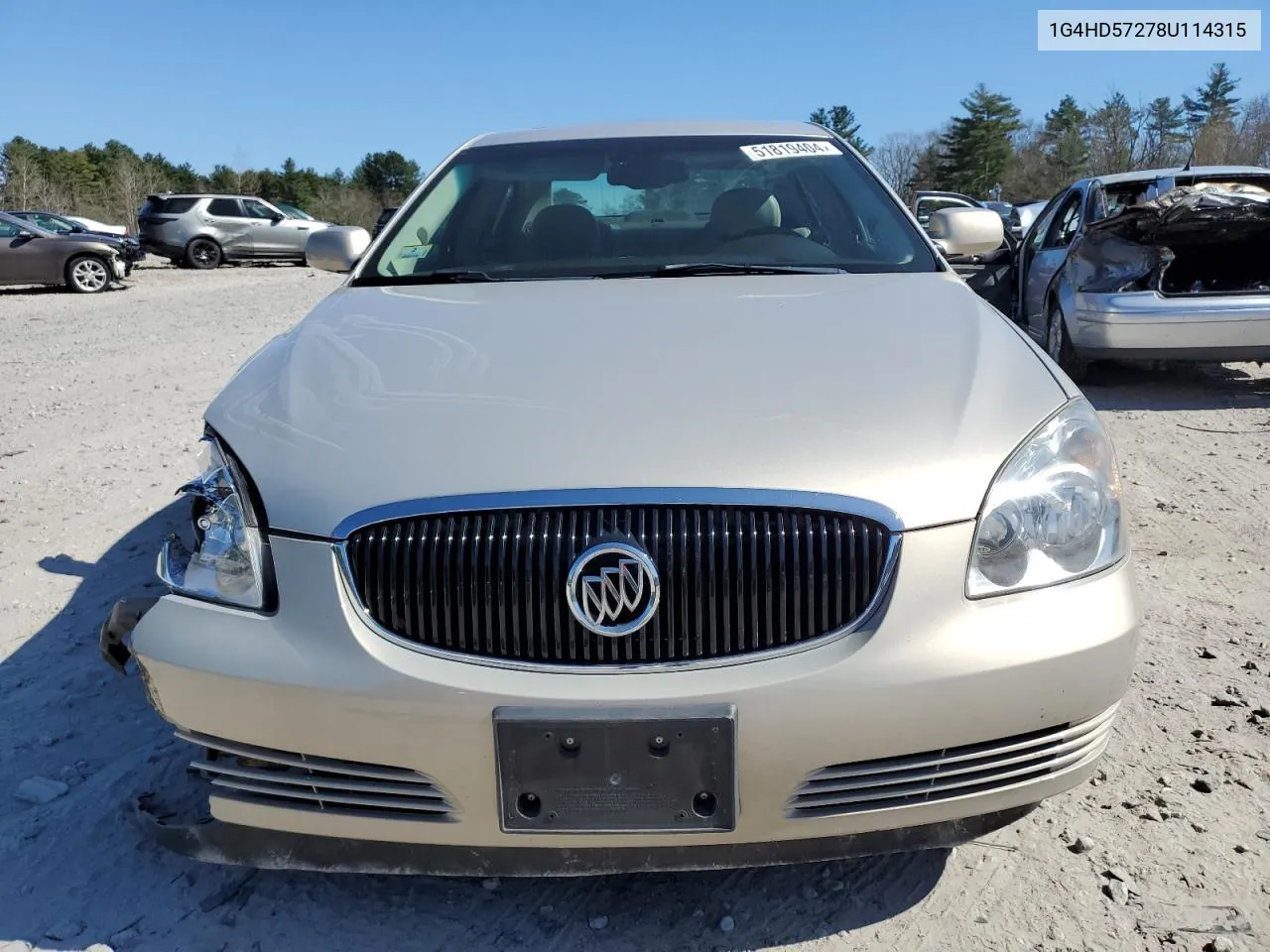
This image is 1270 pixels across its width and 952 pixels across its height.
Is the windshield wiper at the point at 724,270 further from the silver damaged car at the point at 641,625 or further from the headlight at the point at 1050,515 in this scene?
the headlight at the point at 1050,515

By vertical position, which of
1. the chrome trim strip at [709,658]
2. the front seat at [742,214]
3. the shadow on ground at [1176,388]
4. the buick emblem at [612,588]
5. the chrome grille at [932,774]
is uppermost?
the front seat at [742,214]

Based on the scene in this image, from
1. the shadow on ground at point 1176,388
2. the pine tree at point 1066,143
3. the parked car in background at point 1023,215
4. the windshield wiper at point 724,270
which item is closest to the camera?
the windshield wiper at point 724,270

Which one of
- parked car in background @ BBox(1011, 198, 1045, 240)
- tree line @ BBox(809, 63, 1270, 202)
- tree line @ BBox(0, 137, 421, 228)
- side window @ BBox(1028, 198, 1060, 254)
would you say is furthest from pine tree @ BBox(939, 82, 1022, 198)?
side window @ BBox(1028, 198, 1060, 254)

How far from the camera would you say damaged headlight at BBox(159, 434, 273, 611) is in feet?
5.91

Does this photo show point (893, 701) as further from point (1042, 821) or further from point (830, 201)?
point (830, 201)

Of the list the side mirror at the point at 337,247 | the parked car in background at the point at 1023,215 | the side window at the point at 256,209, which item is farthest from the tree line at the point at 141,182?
the side mirror at the point at 337,247

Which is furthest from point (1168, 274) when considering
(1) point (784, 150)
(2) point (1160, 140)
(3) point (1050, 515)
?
(2) point (1160, 140)

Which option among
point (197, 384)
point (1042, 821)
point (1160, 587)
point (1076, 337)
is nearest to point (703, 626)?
point (1042, 821)

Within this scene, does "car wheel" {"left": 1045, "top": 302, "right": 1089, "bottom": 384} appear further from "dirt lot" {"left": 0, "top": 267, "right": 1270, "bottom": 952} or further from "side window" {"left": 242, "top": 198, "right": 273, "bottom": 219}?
"side window" {"left": 242, "top": 198, "right": 273, "bottom": 219}

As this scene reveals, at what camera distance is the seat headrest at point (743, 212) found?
10.1 ft

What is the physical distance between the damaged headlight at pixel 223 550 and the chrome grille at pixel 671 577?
278mm

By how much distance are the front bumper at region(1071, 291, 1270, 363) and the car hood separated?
14.9 ft

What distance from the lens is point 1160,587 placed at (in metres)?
3.58

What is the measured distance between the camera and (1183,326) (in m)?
6.44
